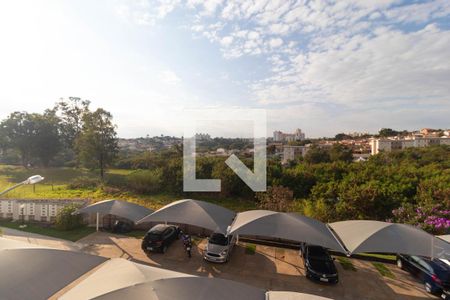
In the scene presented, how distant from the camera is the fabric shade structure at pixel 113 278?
4.69 meters

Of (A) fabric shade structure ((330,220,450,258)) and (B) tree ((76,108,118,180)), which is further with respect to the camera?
(B) tree ((76,108,118,180))

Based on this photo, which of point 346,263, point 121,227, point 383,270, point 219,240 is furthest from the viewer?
point 121,227

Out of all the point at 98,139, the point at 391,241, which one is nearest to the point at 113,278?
the point at 391,241

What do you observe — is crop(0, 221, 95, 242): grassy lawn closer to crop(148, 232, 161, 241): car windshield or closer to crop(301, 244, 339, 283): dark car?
crop(148, 232, 161, 241): car windshield

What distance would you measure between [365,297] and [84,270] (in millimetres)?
8675

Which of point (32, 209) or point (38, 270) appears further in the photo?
point (32, 209)

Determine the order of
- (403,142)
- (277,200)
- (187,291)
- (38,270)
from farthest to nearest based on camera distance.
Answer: (403,142) < (277,200) < (38,270) < (187,291)

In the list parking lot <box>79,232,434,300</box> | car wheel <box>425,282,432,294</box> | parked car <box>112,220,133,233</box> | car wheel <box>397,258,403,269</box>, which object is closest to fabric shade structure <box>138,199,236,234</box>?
parking lot <box>79,232,434,300</box>

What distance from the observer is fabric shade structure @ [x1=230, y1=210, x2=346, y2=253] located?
30.6ft

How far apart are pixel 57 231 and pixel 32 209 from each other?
2.75 metres

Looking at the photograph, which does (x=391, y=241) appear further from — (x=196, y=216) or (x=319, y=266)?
(x=196, y=216)

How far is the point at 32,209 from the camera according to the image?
1525 centimetres

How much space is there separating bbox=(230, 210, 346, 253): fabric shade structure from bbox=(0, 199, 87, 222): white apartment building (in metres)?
11.0

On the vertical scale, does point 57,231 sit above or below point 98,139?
below
